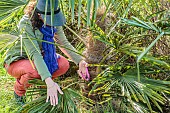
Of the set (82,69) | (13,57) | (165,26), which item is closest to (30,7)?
(13,57)

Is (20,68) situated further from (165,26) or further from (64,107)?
(165,26)

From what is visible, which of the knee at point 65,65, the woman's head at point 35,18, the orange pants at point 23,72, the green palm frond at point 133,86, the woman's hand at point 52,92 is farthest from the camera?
the knee at point 65,65

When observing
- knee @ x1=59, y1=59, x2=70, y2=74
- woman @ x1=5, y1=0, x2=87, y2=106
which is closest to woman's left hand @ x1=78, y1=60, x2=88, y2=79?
woman @ x1=5, y1=0, x2=87, y2=106

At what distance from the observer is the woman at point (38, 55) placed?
7.43ft

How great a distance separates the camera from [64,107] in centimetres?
221

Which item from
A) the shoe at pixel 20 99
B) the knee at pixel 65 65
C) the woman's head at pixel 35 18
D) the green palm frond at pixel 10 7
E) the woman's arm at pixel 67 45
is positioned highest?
the green palm frond at pixel 10 7

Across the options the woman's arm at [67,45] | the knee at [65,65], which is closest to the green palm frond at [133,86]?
the woman's arm at [67,45]

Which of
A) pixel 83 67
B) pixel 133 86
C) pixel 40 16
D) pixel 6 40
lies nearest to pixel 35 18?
pixel 40 16

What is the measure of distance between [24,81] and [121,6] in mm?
844

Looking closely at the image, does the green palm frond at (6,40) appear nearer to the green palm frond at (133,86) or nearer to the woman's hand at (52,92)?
the woman's hand at (52,92)

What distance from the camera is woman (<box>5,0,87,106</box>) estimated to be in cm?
227

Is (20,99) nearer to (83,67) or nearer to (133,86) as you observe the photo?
(83,67)

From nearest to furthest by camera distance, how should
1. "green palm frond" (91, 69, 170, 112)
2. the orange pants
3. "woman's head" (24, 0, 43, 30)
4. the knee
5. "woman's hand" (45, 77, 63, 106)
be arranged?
1. "green palm frond" (91, 69, 170, 112)
2. "woman's hand" (45, 77, 63, 106)
3. "woman's head" (24, 0, 43, 30)
4. the orange pants
5. the knee

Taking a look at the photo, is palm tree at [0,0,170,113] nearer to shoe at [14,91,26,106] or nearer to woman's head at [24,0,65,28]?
woman's head at [24,0,65,28]
